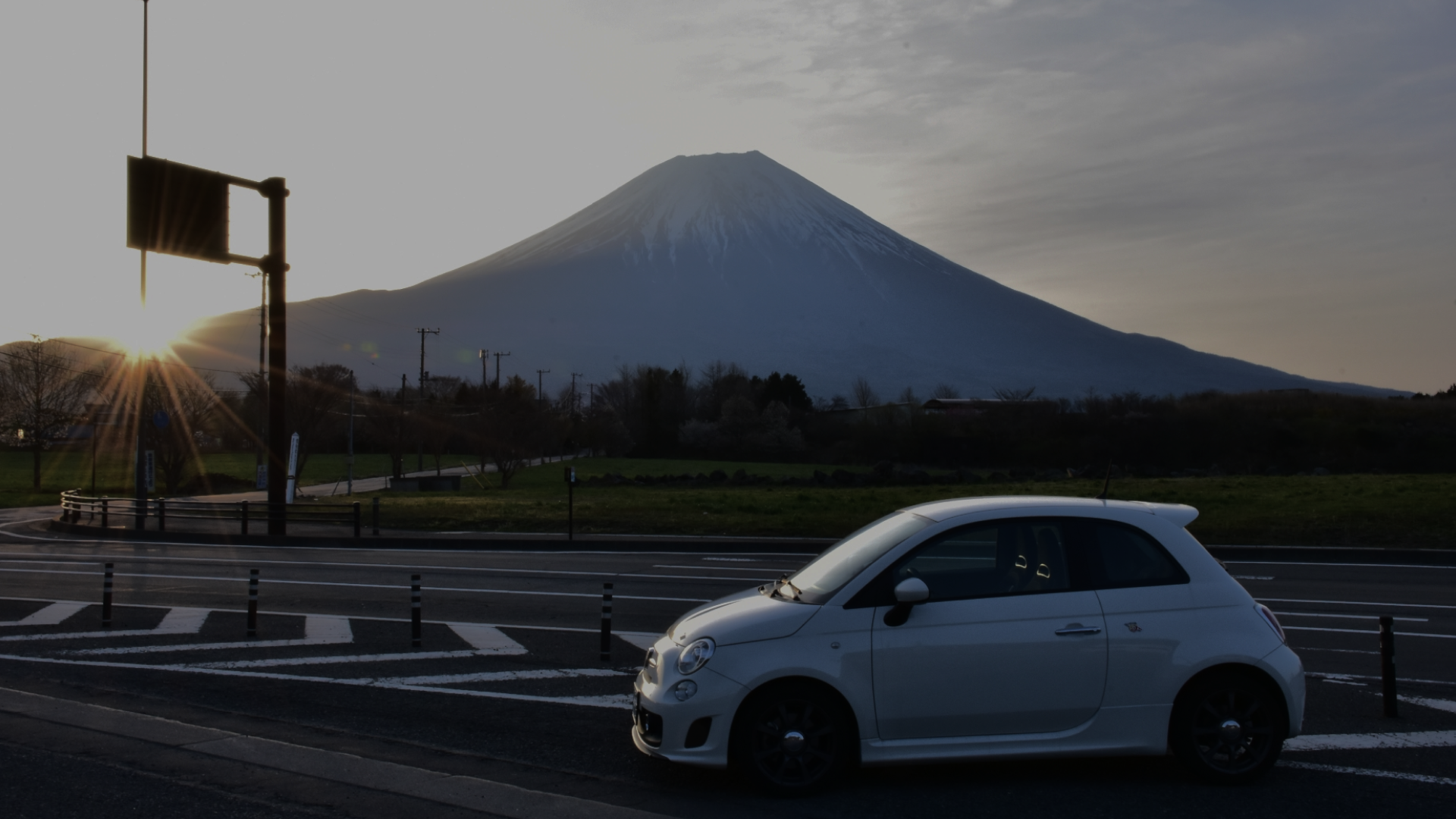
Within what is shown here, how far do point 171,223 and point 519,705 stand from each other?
19407mm

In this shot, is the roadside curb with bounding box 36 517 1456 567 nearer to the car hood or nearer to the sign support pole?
the sign support pole

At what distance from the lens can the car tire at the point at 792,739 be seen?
583 cm

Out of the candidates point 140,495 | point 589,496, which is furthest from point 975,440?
point 140,495

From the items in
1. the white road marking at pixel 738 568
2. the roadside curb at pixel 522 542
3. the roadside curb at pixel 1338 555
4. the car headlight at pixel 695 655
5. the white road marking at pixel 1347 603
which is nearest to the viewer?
the car headlight at pixel 695 655

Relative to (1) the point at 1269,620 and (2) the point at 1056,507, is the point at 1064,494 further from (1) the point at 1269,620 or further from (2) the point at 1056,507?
(2) the point at 1056,507

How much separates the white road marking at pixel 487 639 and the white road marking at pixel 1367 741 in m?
6.58

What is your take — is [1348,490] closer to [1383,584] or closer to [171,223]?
[1383,584]

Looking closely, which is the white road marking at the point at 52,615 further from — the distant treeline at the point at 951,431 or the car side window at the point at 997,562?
the distant treeline at the point at 951,431

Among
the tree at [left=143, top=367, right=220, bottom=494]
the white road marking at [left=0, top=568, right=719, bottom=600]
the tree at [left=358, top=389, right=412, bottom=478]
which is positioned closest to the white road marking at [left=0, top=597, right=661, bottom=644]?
the white road marking at [left=0, top=568, right=719, bottom=600]

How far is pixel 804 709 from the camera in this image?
19.4 ft

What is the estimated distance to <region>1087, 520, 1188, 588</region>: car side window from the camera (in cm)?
612

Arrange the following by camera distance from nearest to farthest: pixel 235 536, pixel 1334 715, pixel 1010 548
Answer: pixel 1010 548 < pixel 1334 715 < pixel 235 536

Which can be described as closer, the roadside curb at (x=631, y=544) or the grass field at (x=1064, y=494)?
the roadside curb at (x=631, y=544)

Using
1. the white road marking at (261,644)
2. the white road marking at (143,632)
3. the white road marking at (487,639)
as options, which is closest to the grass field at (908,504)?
the white road marking at (487,639)
